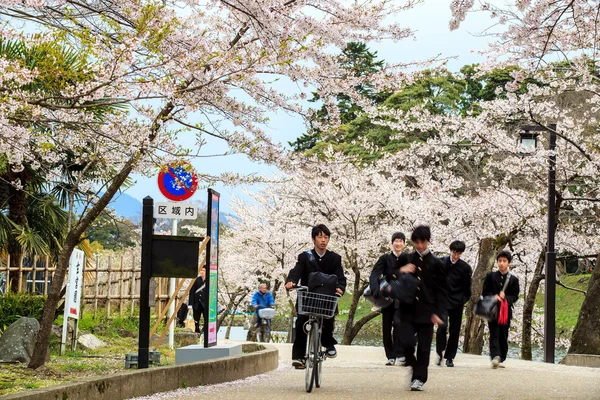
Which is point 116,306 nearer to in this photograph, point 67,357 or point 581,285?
point 67,357

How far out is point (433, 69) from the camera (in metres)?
8.73

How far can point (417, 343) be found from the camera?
8406mm

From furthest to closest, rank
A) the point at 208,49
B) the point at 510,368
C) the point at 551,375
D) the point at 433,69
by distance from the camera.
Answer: the point at 510,368 < the point at 551,375 < the point at 433,69 < the point at 208,49

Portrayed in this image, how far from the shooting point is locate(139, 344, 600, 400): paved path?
26.3 feet

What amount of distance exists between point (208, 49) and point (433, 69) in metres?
2.63

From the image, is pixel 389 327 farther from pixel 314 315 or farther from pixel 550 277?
pixel 550 277

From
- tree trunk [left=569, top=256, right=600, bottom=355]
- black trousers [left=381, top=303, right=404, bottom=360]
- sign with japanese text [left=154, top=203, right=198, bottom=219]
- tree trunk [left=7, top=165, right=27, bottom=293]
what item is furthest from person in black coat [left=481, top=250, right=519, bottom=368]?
tree trunk [left=7, top=165, right=27, bottom=293]

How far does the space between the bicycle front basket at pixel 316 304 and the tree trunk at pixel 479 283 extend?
12.4 m

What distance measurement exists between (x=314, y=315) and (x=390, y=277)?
1.65 metres

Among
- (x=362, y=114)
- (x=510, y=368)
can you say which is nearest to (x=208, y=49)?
(x=510, y=368)

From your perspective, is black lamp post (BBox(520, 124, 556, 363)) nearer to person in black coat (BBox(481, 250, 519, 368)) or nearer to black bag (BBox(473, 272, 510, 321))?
person in black coat (BBox(481, 250, 519, 368))

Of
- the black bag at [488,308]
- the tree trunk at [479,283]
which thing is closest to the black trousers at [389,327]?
the black bag at [488,308]

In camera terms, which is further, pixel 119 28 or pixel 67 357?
pixel 67 357

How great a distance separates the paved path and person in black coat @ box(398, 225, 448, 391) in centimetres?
51
